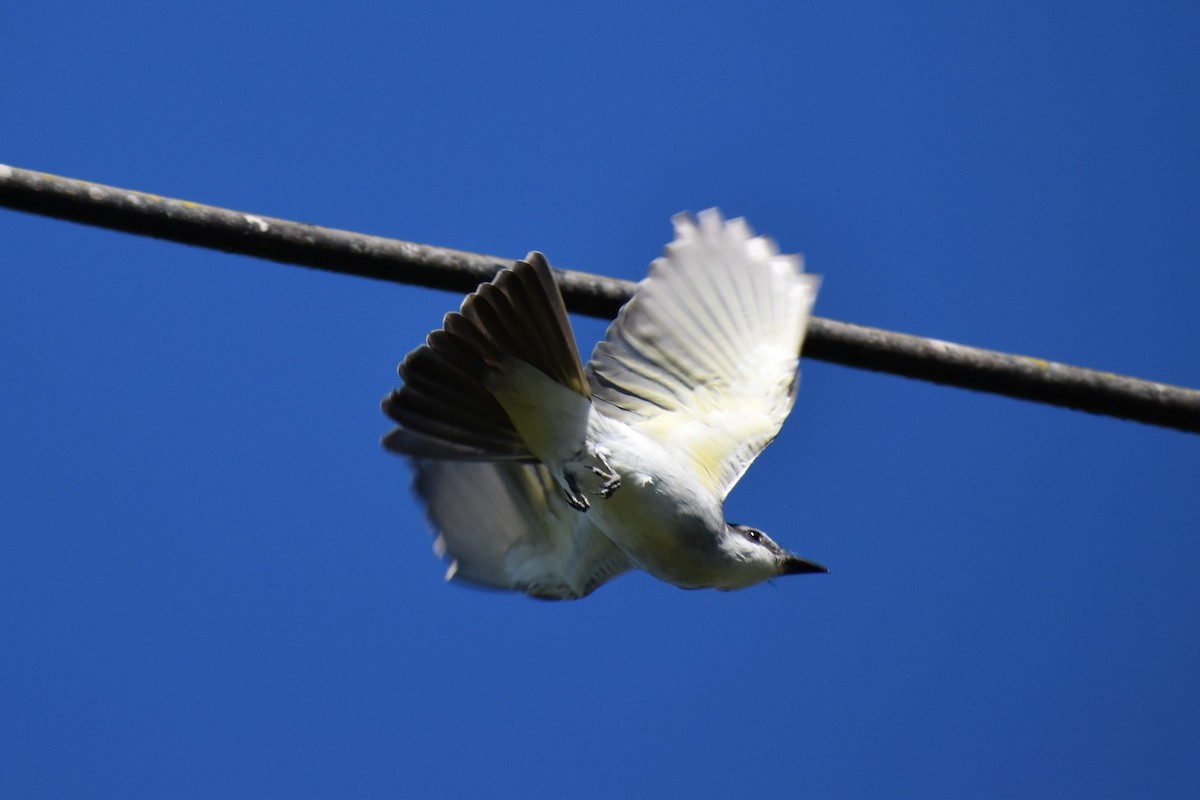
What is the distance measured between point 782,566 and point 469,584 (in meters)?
0.92

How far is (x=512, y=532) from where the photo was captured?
414 cm

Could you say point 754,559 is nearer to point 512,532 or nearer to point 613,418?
point 613,418

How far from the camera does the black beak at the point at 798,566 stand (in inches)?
150

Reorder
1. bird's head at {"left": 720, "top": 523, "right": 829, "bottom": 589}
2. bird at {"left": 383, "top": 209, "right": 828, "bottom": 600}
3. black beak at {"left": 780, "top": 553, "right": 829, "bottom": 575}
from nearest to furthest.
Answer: bird at {"left": 383, "top": 209, "right": 828, "bottom": 600}
bird's head at {"left": 720, "top": 523, "right": 829, "bottom": 589}
black beak at {"left": 780, "top": 553, "right": 829, "bottom": 575}

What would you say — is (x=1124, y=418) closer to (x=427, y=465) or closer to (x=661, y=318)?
(x=661, y=318)

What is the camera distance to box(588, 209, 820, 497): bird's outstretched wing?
12.7 ft

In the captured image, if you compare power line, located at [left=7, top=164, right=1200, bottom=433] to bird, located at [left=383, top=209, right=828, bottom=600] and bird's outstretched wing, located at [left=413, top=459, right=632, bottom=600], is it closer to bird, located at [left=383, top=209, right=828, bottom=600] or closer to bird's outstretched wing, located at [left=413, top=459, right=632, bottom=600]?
bird, located at [left=383, top=209, right=828, bottom=600]

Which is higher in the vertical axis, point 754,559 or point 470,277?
point 470,277

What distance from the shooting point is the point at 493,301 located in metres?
3.15

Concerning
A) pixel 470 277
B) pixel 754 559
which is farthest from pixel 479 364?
pixel 754 559

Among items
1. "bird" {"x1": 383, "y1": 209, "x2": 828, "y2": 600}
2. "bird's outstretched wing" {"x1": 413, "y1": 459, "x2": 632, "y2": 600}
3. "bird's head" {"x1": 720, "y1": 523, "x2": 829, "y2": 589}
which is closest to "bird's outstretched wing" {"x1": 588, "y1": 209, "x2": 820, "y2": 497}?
"bird" {"x1": 383, "y1": 209, "x2": 828, "y2": 600}

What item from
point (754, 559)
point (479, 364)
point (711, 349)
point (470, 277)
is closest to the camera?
point (470, 277)

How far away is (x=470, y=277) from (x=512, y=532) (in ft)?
4.53

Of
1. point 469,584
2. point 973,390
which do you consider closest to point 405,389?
point 469,584
